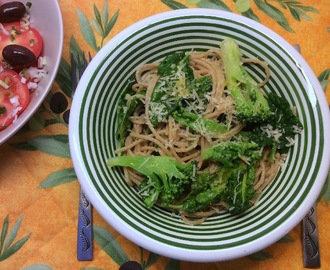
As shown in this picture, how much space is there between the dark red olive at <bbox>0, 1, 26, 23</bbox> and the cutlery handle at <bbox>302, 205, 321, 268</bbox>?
1470 mm

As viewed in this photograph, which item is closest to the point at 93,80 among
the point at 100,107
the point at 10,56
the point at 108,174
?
the point at 100,107

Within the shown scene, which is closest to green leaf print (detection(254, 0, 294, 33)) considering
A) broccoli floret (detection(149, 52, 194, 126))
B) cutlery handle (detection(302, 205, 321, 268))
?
broccoli floret (detection(149, 52, 194, 126))

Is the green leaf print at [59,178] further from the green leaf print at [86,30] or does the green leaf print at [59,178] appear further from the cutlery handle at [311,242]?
the cutlery handle at [311,242]

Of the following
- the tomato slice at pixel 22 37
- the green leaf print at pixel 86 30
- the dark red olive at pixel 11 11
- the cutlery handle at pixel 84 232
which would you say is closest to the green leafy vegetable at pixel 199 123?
the cutlery handle at pixel 84 232

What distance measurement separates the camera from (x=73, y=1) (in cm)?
195

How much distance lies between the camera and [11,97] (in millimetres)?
1695

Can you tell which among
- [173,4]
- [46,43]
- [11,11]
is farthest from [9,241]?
[173,4]

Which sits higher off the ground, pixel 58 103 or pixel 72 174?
pixel 58 103

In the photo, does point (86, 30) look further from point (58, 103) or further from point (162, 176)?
point (162, 176)

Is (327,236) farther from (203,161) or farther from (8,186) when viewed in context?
(8,186)

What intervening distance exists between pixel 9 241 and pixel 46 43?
0.83 meters

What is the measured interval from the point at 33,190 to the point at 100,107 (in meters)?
0.47

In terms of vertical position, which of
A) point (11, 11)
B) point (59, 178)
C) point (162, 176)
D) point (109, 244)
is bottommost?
point (109, 244)

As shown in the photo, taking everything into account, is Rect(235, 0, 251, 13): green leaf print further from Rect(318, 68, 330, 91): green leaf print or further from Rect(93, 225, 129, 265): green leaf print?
Rect(93, 225, 129, 265): green leaf print
